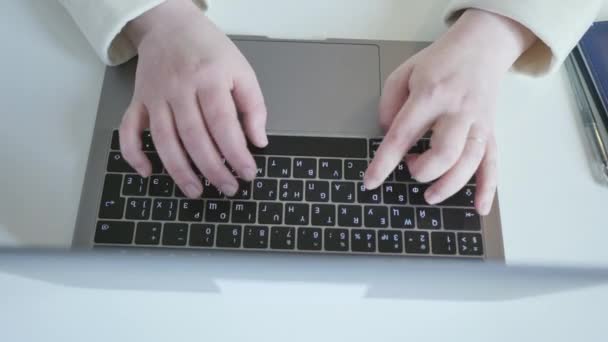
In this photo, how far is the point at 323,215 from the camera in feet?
1.47

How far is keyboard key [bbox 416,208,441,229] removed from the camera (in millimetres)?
447

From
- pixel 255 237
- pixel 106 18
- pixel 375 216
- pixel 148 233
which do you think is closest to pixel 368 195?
pixel 375 216

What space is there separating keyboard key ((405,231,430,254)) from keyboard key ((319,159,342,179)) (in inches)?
3.7

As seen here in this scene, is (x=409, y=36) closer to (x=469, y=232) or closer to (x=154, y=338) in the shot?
(x=469, y=232)

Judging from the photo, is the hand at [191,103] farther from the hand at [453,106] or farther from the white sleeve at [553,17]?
the white sleeve at [553,17]

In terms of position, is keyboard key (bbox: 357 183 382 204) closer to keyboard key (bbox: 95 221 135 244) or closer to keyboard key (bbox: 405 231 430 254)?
keyboard key (bbox: 405 231 430 254)

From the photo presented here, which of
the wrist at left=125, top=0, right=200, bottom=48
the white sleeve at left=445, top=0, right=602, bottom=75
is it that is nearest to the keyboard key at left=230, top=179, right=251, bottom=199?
the wrist at left=125, top=0, right=200, bottom=48

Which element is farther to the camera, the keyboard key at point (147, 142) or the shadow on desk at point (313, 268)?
the keyboard key at point (147, 142)

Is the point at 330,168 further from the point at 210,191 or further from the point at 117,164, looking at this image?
the point at 117,164

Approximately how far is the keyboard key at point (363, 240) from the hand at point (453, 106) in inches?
1.9

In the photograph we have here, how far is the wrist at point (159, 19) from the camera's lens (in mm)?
502

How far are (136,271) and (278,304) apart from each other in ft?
0.68

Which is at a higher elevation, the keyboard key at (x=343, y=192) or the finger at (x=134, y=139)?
the finger at (x=134, y=139)

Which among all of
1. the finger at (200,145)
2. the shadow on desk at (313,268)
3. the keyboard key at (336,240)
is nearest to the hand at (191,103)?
the finger at (200,145)
